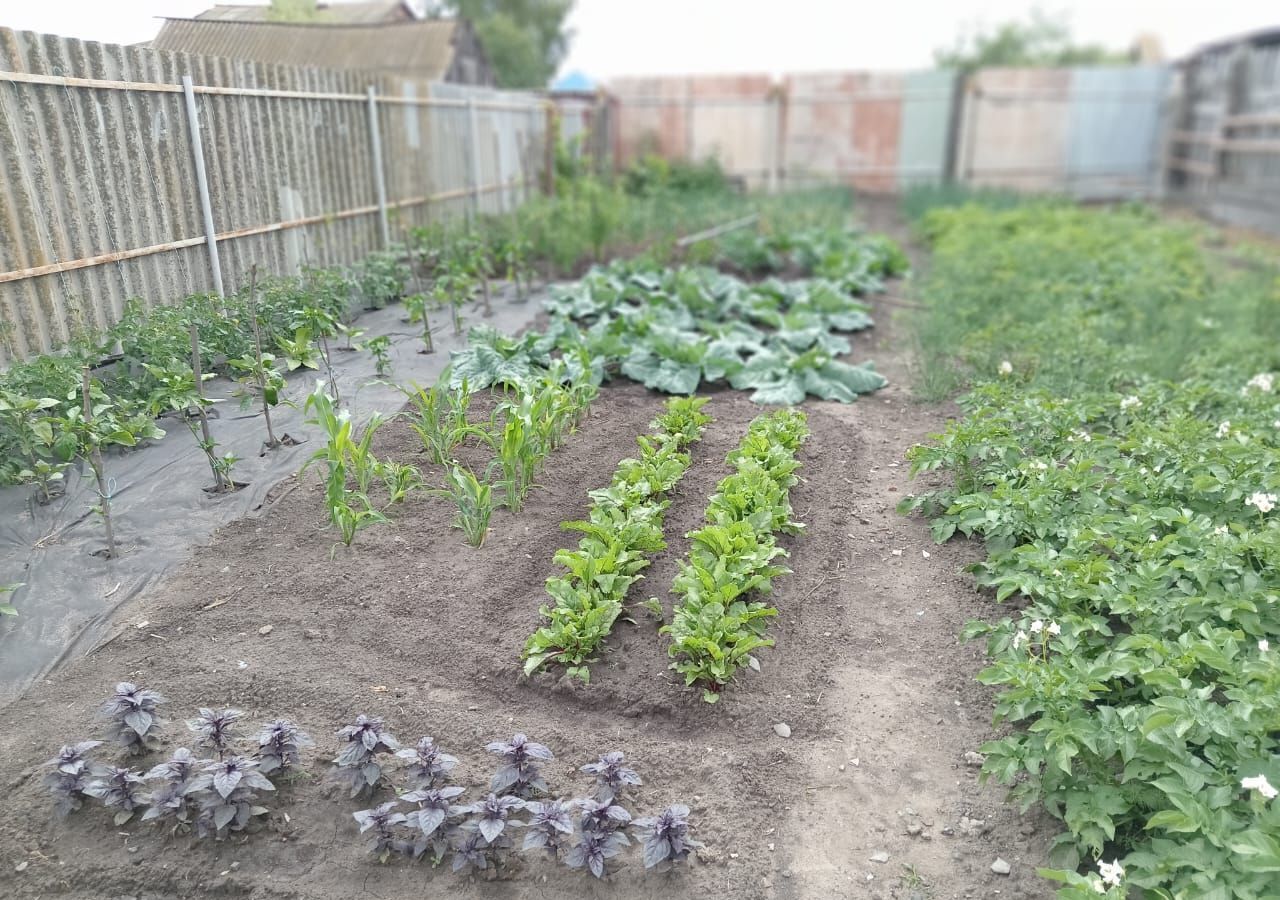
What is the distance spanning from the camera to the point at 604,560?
328cm

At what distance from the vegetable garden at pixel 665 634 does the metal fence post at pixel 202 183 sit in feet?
1.75

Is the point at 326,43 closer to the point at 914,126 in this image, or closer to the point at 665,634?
the point at 665,634

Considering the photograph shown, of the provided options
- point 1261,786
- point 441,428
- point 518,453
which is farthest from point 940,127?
point 1261,786

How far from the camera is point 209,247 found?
19.1 feet

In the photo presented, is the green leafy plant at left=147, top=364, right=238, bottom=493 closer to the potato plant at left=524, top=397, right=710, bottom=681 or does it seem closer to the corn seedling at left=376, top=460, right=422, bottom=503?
the corn seedling at left=376, top=460, right=422, bottom=503

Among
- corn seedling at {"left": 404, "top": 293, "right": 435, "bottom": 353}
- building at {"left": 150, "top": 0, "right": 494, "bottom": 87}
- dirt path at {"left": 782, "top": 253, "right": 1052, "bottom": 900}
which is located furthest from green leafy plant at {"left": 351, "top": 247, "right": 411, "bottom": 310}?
dirt path at {"left": 782, "top": 253, "right": 1052, "bottom": 900}

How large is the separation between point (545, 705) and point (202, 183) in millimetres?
4547

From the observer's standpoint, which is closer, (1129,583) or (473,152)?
(1129,583)

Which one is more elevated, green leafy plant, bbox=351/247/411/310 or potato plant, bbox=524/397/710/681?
green leafy plant, bbox=351/247/411/310

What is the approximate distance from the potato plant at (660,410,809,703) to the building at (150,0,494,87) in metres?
4.52

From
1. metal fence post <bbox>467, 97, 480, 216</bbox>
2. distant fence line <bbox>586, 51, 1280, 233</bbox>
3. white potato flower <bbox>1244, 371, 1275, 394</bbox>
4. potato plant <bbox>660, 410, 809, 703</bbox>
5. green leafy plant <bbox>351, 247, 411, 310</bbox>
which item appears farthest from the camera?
distant fence line <bbox>586, 51, 1280, 233</bbox>

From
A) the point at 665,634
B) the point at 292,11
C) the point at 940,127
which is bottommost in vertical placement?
the point at 665,634

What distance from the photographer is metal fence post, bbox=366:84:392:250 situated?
316 inches

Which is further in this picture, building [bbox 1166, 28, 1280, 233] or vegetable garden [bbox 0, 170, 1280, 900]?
building [bbox 1166, 28, 1280, 233]
